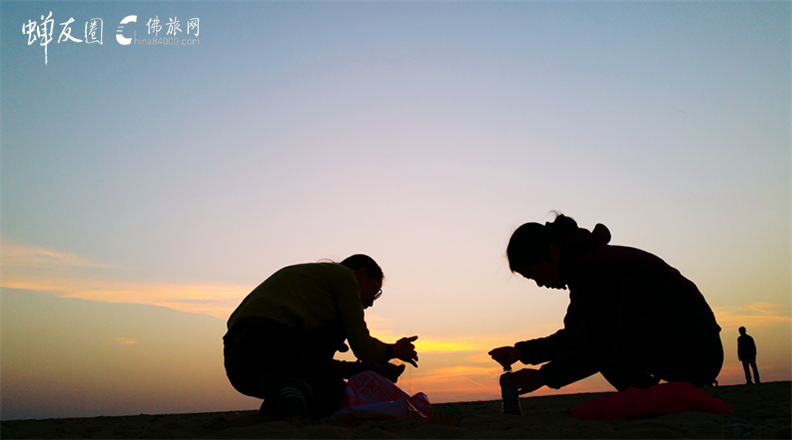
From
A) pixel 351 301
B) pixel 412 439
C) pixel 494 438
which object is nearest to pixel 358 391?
pixel 351 301

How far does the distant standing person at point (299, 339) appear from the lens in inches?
131

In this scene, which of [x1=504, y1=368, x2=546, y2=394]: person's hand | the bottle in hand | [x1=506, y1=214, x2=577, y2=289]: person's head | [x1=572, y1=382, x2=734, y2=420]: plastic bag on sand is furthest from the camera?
the bottle in hand

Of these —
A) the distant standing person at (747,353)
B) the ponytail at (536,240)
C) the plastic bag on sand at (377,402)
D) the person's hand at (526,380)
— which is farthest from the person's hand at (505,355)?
the distant standing person at (747,353)

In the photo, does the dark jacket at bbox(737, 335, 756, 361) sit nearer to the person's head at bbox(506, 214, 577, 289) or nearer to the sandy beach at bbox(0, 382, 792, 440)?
the sandy beach at bbox(0, 382, 792, 440)

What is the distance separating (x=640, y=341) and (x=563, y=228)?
890 millimetres

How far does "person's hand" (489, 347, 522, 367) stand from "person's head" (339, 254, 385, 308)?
1.00 metres

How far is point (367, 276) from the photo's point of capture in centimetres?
406

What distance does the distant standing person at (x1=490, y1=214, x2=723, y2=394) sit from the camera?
10.3 feet

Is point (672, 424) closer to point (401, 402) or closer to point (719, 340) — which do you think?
point (719, 340)

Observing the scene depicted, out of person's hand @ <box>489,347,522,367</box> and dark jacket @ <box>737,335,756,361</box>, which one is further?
dark jacket @ <box>737,335,756,361</box>

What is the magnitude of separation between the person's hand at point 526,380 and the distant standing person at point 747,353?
11.1 meters

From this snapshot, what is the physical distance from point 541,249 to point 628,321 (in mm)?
712

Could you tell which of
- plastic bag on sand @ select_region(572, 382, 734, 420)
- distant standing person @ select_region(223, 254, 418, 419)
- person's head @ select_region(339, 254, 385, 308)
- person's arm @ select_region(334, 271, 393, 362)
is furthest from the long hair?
plastic bag on sand @ select_region(572, 382, 734, 420)

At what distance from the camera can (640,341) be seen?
10.5 ft
